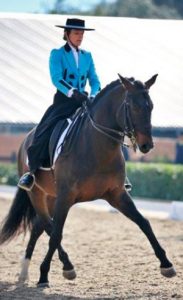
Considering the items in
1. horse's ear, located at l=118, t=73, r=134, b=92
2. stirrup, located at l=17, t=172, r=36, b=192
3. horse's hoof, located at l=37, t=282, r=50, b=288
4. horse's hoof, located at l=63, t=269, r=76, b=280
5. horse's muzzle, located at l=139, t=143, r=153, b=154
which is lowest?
horse's hoof, located at l=37, t=282, r=50, b=288

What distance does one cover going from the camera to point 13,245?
12.9 meters

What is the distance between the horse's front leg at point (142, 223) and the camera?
8.97 meters

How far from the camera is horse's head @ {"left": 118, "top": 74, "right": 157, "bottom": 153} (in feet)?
26.5

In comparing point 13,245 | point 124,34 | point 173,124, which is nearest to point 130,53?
point 124,34

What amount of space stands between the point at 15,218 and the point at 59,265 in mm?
827

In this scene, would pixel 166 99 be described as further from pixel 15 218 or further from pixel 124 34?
pixel 15 218

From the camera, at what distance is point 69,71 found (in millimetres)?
9531

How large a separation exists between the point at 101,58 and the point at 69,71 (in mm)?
4713

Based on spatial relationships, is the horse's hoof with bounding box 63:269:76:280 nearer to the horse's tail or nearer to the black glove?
the horse's tail

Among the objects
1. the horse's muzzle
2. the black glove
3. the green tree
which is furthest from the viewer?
the green tree

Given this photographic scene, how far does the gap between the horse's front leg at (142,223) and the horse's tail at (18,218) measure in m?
1.65

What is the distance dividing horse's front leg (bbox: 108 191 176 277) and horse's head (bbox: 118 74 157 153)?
0.97 meters

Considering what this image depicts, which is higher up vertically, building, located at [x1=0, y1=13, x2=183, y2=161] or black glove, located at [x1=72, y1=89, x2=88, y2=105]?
black glove, located at [x1=72, y1=89, x2=88, y2=105]

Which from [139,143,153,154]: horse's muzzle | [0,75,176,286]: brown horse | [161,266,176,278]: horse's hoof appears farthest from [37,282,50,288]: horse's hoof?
[139,143,153,154]: horse's muzzle
